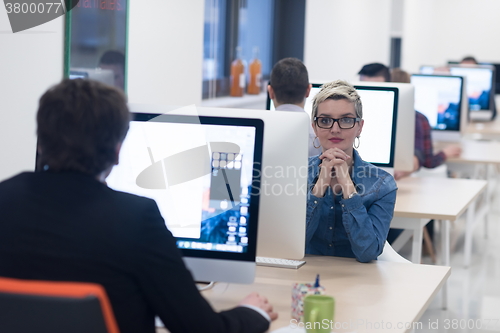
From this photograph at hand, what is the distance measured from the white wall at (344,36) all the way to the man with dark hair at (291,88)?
3059 millimetres

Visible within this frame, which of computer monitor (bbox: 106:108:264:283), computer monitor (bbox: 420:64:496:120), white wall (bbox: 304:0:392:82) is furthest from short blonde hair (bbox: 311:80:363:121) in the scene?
computer monitor (bbox: 420:64:496:120)

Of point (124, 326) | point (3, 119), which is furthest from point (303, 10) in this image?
point (124, 326)

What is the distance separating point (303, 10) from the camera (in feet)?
19.7

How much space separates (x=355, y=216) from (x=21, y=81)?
5.04ft

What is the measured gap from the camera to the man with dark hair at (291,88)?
9.01ft

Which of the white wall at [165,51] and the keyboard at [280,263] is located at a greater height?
the white wall at [165,51]

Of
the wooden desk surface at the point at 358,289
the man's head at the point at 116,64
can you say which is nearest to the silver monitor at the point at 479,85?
the man's head at the point at 116,64

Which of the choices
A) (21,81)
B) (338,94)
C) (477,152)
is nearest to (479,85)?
(477,152)

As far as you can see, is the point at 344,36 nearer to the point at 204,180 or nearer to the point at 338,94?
the point at 338,94

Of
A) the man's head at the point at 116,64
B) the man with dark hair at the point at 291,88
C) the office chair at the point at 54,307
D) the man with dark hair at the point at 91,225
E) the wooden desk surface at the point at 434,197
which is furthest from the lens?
the man's head at the point at 116,64

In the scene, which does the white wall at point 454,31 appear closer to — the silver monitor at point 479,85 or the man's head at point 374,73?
the silver monitor at point 479,85

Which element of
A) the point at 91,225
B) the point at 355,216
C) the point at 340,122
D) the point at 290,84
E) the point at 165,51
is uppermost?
the point at 165,51

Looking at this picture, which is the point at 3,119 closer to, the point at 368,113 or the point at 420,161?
the point at 368,113

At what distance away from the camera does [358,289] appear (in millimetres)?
1572
